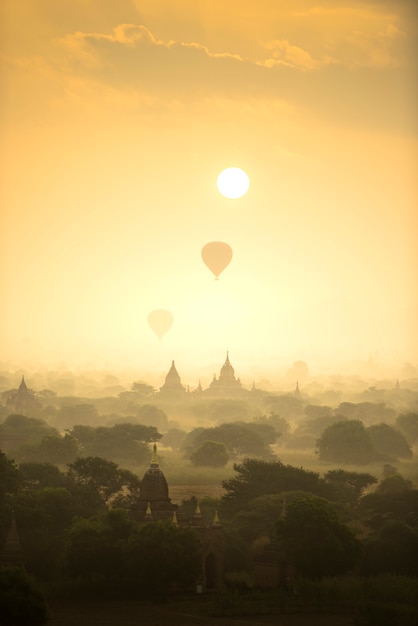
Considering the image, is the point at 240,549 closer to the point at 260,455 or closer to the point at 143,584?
the point at 143,584

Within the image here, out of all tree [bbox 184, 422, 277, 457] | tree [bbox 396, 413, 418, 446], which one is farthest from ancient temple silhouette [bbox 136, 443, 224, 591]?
tree [bbox 396, 413, 418, 446]

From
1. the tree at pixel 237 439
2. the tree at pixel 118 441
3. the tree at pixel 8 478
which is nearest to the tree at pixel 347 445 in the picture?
the tree at pixel 237 439

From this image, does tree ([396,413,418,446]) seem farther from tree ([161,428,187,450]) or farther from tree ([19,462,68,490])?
tree ([19,462,68,490])

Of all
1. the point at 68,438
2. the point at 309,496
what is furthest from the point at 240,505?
the point at 68,438

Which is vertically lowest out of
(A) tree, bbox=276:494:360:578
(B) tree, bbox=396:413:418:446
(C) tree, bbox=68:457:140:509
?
(A) tree, bbox=276:494:360:578

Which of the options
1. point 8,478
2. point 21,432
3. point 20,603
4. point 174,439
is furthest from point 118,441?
point 20,603

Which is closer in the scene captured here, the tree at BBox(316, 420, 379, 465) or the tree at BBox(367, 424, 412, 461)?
the tree at BBox(316, 420, 379, 465)
